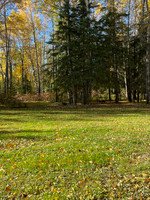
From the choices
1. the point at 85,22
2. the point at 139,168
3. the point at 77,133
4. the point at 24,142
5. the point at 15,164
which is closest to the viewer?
the point at 139,168

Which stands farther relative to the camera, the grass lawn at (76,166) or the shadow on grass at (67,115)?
the shadow on grass at (67,115)

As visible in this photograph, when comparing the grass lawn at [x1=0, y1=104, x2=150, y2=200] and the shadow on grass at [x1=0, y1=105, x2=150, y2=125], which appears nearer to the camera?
the grass lawn at [x1=0, y1=104, x2=150, y2=200]

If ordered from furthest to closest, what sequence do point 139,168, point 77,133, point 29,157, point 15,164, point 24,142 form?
point 77,133, point 24,142, point 29,157, point 15,164, point 139,168

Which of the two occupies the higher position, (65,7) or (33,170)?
(65,7)

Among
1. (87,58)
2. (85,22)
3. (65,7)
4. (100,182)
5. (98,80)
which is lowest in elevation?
(100,182)

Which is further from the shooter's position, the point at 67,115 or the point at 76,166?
the point at 67,115

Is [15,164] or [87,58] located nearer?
[15,164]

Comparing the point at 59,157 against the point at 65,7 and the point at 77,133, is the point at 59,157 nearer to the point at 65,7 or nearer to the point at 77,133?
the point at 77,133

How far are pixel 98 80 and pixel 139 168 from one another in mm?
14166

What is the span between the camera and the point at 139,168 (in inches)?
160

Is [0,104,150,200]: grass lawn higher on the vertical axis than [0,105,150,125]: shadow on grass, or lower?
lower

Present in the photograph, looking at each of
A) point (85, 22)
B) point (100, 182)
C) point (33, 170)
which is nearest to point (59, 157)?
point (33, 170)

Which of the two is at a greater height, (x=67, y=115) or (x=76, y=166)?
(x=67, y=115)

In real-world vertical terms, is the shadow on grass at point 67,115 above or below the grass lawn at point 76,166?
above
